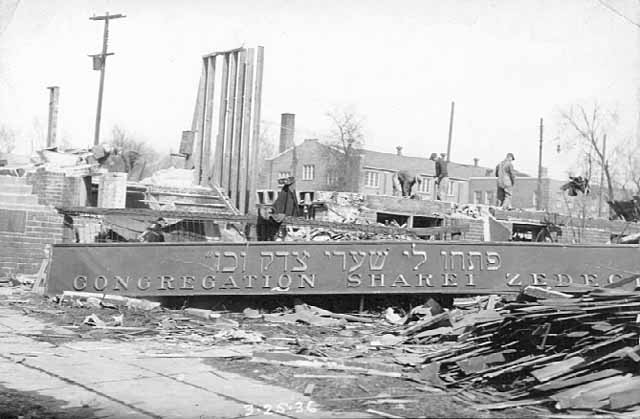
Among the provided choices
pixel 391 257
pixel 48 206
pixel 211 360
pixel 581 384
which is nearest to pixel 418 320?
pixel 391 257

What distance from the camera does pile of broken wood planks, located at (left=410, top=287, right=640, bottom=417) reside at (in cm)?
612

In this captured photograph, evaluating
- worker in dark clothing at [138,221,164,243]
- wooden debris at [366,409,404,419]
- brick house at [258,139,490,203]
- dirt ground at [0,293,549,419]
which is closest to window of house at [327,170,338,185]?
brick house at [258,139,490,203]

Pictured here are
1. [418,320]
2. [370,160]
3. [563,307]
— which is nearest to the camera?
[563,307]

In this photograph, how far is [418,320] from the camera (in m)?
11.1

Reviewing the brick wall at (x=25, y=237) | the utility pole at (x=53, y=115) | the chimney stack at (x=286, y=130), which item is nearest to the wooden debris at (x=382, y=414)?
the brick wall at (x=25, y=237)

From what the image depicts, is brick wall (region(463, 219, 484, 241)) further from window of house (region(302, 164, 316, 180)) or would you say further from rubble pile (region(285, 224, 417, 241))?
window of house (region(302, 164, 316, 180))

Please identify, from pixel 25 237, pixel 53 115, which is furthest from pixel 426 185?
pixel 25 237

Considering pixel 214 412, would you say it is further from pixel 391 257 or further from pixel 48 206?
pixel 48 206

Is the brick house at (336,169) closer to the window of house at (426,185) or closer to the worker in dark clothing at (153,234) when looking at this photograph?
the window of house at (426,185)

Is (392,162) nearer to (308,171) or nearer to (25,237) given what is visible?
(308,171)

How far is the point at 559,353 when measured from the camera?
6.89 meters

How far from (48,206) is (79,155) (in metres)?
3.80

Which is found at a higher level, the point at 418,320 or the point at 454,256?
the point at 454,256

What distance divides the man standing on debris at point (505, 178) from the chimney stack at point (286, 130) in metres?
33.8
